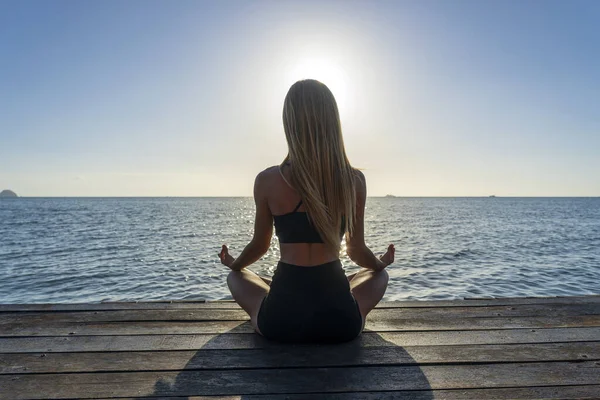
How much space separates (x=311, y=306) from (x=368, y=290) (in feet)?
2.08

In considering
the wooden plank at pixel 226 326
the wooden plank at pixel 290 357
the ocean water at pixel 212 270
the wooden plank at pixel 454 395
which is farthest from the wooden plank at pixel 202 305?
the ocean water at pixel 212 270

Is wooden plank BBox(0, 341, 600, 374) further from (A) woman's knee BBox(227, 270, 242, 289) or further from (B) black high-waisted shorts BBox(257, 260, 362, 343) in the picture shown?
(A) woman's knee BBox(227, 270, 242, 289)

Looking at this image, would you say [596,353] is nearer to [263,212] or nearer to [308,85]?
[263,212]

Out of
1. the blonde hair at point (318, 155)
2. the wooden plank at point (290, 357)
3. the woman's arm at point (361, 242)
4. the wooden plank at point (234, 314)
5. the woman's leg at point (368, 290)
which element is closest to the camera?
the wooden plank at point (290, 357)

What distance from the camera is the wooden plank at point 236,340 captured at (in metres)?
3.26

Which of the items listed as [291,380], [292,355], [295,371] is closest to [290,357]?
[292,355]

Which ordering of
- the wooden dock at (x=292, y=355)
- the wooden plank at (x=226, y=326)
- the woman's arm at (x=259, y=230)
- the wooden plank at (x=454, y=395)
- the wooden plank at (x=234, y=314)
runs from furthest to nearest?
the wooden plank at (x=234, y=314) → the wooden plank at (x=226, y=326) → the woman's arm at (x=259, y=230) → the wooden dock at (x=292, y=355) → the wooden plank at (x=454, y=395)

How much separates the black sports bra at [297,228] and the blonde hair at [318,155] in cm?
5

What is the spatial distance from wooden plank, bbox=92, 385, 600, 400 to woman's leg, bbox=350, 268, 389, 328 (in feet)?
3.28

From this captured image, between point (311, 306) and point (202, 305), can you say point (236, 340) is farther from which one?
point (202, 305)

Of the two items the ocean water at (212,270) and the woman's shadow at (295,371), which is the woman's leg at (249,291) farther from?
the ocean water at (212,270)

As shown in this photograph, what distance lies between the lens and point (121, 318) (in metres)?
3.96

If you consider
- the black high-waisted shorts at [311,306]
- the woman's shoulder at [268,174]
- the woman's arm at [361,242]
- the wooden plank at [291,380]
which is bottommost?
the wooden plank at [291,380]

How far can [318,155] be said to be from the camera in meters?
3.09
